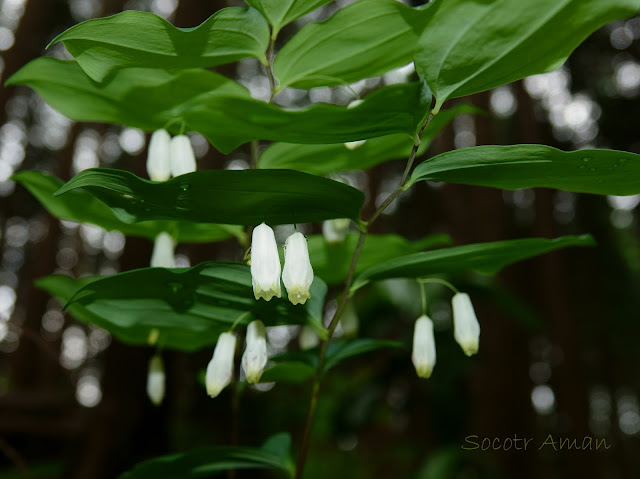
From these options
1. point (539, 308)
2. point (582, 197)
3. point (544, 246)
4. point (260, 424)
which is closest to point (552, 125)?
point (582, 197)

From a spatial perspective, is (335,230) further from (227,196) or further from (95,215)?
(95,215)

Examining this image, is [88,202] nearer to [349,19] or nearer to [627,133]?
[349,19]

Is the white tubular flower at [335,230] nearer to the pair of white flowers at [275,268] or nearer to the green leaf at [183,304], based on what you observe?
the green leaf at [183,304]

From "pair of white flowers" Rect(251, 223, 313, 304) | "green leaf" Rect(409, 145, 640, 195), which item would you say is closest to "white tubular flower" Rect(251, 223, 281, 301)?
"pair of white flowers" Rect(251, 223, 313, 304)

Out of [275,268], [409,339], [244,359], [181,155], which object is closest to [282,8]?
[181,155]

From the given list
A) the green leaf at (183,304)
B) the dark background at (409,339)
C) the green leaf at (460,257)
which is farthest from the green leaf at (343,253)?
the dark background at (409,339)
